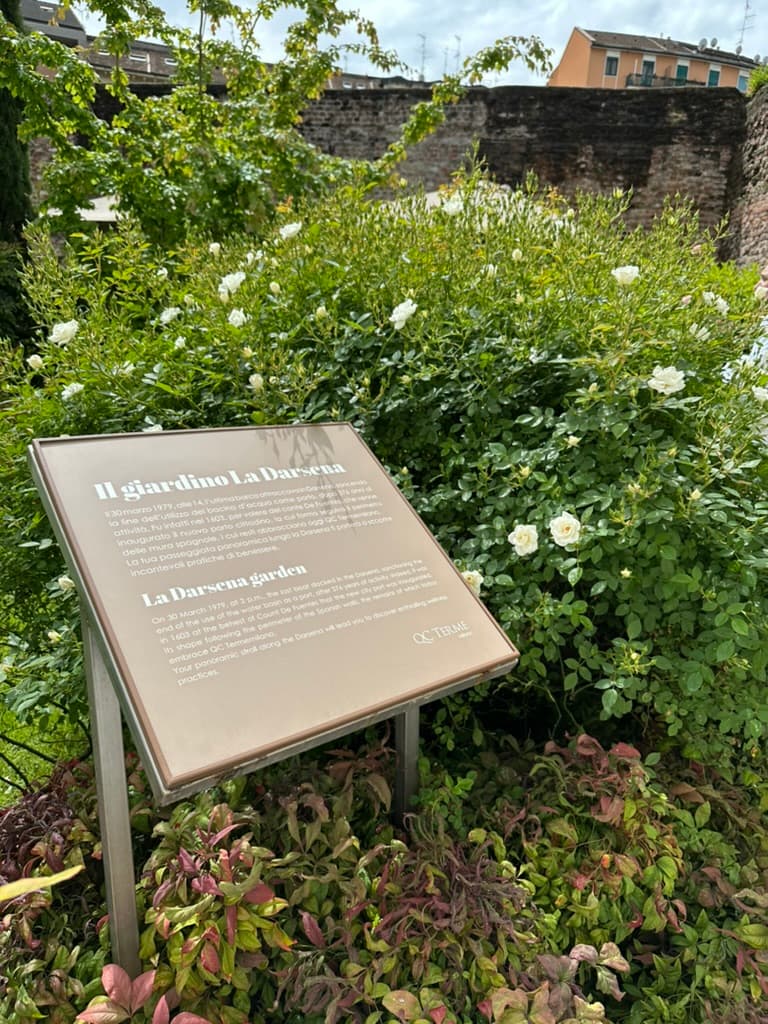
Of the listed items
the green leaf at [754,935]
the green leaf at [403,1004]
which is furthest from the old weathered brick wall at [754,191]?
the green leaf at [403,1004]

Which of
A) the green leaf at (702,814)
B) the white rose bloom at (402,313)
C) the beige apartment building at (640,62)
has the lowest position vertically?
the green leaf at (702,814)

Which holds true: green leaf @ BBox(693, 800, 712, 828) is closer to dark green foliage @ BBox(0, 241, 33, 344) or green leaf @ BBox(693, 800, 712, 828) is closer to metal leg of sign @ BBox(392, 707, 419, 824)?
metal leg of sign @ BBox(392, 707, 419, 824)

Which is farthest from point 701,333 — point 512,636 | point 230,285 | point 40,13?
point 40,13

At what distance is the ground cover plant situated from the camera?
4.38ft

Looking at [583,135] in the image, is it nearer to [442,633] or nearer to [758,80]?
[758,80]

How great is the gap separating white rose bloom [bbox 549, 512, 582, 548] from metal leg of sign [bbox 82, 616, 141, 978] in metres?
1.06

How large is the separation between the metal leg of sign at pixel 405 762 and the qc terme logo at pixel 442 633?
0.23 meters

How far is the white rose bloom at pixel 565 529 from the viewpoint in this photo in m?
1.63

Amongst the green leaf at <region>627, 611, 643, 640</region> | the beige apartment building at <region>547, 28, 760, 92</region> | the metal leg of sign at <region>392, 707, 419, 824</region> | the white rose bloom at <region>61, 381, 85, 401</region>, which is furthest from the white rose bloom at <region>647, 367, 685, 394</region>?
the beige apartment building at <region>547, 28, 760, 92</region>

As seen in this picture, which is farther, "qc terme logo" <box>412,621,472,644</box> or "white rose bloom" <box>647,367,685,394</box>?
"white rose bloom" <box>647,367,685,394</box>

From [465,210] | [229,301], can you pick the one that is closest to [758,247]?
[465,210]

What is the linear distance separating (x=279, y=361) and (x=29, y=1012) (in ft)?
5.62

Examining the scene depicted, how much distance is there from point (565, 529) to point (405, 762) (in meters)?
0.68

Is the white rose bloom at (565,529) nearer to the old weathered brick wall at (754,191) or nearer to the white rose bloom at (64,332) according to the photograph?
the white rose bloom at (64,332)
